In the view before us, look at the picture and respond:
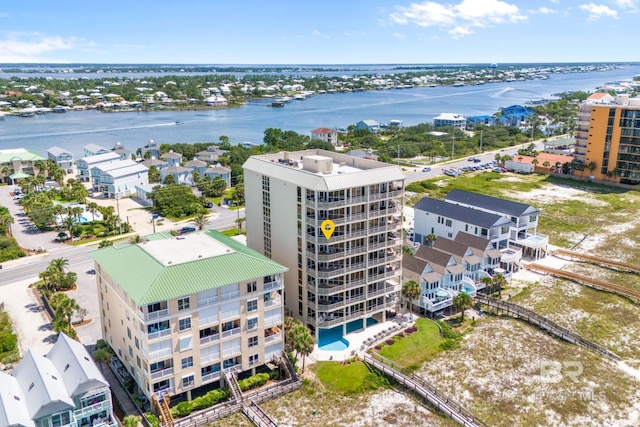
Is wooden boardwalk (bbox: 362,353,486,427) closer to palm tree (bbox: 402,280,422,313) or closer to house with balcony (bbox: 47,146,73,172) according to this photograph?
palm tree (bbox: 402,280,422,313)

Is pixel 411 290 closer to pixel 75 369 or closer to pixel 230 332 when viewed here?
pixel 230 332

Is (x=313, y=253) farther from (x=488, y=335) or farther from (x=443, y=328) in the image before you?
(x=488, y=335)

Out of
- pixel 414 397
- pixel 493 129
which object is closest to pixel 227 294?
pixel 414 397

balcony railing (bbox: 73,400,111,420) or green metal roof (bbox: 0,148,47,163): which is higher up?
green metal roof (bbox: 0,148,47,163)

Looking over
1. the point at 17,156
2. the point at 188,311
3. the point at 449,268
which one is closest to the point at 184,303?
the point at 188,311

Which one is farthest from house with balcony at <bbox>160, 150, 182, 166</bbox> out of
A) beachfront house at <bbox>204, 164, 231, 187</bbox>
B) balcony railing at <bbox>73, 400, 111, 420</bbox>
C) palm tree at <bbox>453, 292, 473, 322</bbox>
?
balcony railing at <bbox>73, 400, 111, 420</bbox>

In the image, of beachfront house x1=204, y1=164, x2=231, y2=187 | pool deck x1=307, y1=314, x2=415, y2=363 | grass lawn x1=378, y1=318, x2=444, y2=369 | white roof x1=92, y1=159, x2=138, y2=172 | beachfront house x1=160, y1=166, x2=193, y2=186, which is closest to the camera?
grass lawn x1=378, y1=318, x2=444, y2=369
